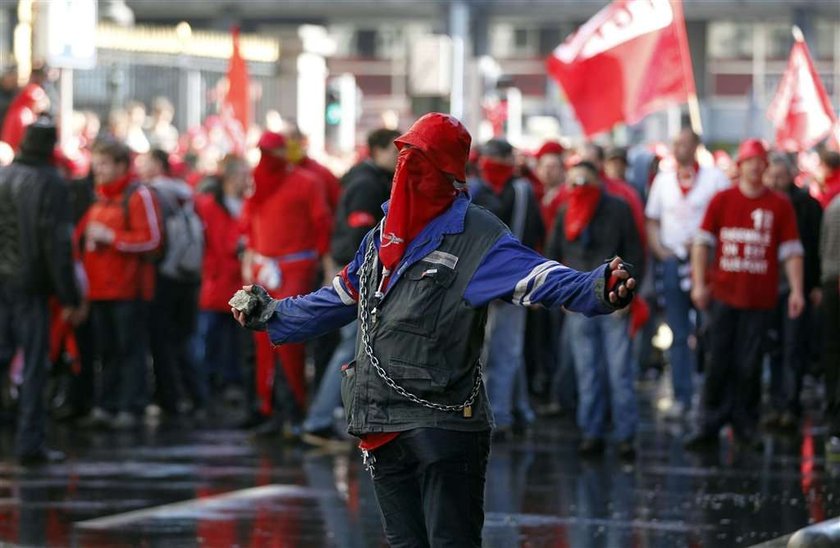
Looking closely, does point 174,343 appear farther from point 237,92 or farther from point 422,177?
point 422,177

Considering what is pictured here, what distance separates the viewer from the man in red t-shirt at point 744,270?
44.1 feet

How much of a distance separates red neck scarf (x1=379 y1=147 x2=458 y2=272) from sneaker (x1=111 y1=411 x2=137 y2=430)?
854cm

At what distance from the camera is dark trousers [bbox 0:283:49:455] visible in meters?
12.6

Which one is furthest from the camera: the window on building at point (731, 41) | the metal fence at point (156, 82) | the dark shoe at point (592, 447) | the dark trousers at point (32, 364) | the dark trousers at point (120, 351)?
the window on building at point (731, 41)

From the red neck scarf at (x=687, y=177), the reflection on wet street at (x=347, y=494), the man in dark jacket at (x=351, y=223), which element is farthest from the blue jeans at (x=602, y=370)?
the red neck scarf at (x=687, y=177)

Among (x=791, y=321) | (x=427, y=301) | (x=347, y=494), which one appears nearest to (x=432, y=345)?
(x=427, y=301)

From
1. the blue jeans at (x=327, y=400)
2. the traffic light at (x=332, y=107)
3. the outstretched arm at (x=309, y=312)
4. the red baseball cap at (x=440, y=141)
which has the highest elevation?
the traffic light at (x=332, y=107)

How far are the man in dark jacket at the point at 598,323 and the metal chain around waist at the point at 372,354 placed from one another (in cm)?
640

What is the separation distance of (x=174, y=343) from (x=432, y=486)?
9980 mm

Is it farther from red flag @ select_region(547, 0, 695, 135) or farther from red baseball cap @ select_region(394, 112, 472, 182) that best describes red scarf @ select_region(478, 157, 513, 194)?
red baseball cap @ select_region(394, 112, 472, 182)

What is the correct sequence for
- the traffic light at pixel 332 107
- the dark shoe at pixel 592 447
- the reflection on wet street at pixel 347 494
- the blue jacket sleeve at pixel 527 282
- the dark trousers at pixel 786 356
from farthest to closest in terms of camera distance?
1. the traffic light at pixel 332 107
2. the dark trousers at pixel 786 356
3. the dark shoe at pixel 592 447
4. the reflection on wet street at pixel 347 494
5. the blue jacket sleeve at pixel 527 282

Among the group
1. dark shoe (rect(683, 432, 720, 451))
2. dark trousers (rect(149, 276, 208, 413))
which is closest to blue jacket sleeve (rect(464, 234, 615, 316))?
dark shoe (rect(683, 432, 720, 451))

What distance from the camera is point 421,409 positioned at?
670cm

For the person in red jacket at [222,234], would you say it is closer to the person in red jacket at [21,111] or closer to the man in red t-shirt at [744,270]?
the person in red jacket at [21,111]
